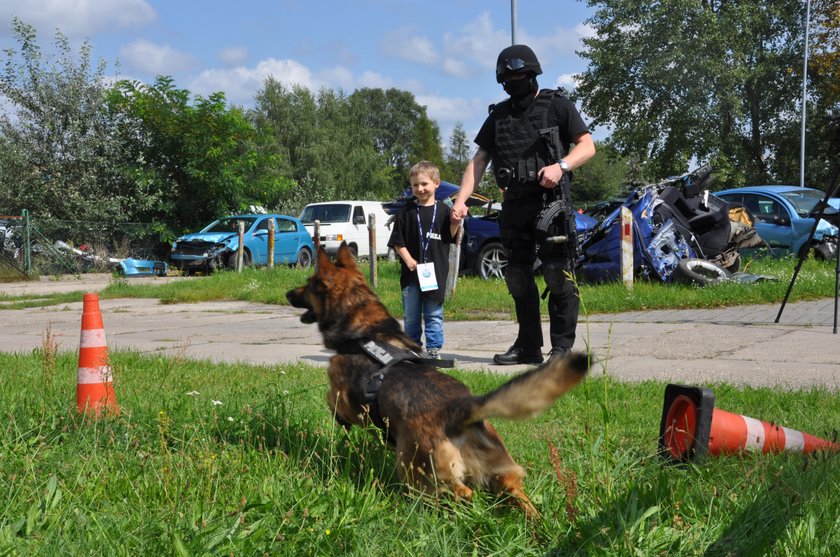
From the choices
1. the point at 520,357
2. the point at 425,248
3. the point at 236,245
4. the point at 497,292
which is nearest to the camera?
the point at 520,357

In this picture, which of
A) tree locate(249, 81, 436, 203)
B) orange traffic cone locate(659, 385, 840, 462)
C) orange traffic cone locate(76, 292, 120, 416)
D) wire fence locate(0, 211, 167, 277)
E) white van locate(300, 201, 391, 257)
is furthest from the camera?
tree locate(249, 81, 436, 203)

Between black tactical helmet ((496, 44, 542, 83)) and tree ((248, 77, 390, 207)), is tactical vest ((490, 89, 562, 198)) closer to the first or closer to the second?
black tactical helmet ((496, 44, 542, 83))

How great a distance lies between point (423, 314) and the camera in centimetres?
706

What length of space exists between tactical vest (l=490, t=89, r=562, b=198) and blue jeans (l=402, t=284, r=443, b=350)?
48.3 inches

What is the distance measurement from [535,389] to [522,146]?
12.5 feet

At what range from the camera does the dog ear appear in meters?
4.04

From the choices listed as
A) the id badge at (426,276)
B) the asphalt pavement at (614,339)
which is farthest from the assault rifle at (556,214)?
the id badge at (426,276)

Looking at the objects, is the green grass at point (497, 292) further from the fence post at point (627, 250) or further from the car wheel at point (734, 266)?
the car wheel at point (734, 266)

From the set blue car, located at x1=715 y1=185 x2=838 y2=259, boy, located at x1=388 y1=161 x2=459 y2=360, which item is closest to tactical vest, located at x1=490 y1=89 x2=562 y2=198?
boy, located at x1=388 y1=161 x2=459 y2=360

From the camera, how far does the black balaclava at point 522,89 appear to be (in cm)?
616

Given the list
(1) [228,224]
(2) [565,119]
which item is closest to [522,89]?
(2) [565,119]

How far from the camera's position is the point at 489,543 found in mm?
2744

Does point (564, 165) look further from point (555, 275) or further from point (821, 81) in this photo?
point (821, 81)

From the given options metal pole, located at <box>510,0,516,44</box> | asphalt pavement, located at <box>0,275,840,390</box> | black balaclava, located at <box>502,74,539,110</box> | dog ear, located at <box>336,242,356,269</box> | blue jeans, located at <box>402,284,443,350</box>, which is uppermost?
metal pole, located at <box>510,0,516,44</box>
